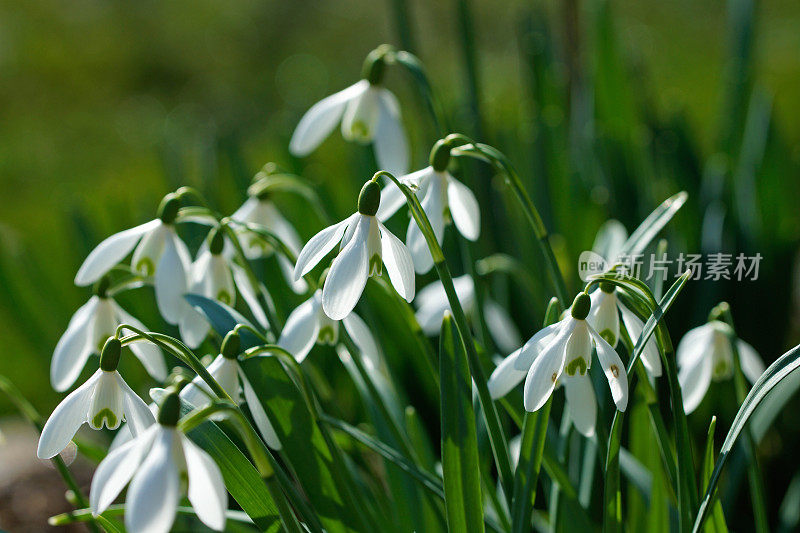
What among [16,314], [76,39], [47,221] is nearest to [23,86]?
[76,39]

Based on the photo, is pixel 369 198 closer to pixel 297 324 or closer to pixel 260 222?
pixel 297 324

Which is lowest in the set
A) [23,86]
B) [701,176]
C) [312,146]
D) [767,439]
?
[767,439]

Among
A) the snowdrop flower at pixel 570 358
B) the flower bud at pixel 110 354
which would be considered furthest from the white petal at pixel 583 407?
the flower bud at pixel 110 354

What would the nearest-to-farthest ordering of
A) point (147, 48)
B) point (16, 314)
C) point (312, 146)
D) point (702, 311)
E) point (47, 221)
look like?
1. point (312, 146)
2. point (702, 311)
3. point (16, 314)
4. point (47, 221)
5. point (147, 48)

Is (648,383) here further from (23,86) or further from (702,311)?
(23,86)

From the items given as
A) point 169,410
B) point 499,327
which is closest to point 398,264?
point 169,410

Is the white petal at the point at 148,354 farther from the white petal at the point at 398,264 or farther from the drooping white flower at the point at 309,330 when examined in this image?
the white petal at the point at 398,264
